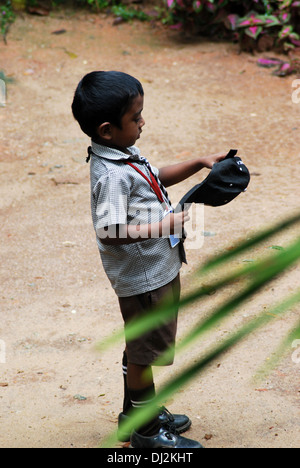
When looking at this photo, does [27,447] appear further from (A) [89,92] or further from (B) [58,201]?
(B) [58,201]

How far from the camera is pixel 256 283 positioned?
0.53 m

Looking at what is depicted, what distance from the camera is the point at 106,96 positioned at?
1915mm

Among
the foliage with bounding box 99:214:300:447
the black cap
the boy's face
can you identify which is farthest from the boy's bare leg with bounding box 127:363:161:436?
the foliage with bounding box 99:214:300:447

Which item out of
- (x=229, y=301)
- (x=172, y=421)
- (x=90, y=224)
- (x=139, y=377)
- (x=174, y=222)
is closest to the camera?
(x=229, y=301)

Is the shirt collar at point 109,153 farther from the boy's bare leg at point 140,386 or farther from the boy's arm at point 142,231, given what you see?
the boy's bare leg at point 140,386

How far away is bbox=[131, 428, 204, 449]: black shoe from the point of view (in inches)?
88.7

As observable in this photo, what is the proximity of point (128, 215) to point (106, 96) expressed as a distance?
0.38m

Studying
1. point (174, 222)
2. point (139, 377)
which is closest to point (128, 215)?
point (174, 222)

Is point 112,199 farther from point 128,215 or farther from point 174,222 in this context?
point 174,222

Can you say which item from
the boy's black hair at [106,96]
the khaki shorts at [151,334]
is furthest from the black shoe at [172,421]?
the boy's black hair at [106,96]

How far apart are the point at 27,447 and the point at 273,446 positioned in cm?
93

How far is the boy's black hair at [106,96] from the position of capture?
6.28ft

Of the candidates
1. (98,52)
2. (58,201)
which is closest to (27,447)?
(58,201)

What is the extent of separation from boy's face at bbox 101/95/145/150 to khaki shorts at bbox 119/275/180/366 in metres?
0.49
